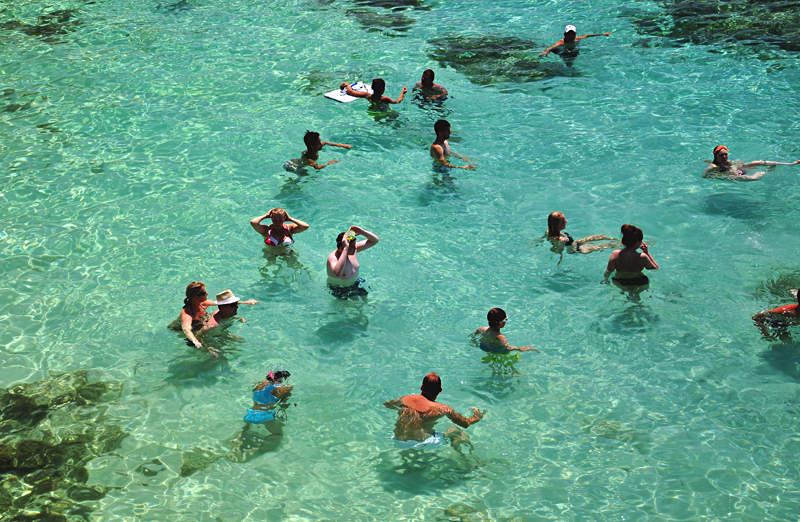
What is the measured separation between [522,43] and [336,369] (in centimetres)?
1356

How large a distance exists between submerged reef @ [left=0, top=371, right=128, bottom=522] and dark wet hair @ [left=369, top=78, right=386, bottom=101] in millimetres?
9278

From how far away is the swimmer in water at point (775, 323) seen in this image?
28.7 feet

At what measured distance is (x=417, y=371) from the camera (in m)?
8.88

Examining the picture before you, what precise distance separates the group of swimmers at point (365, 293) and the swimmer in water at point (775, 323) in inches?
0.5

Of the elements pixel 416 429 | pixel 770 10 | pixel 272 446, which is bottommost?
Answer: pixel 272 446

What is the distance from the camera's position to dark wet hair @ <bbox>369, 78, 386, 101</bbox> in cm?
1502

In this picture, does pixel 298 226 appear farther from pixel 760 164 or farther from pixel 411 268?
pixel 760 164

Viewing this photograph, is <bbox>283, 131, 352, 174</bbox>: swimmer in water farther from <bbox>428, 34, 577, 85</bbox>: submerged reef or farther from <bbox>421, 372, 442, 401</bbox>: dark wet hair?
<bbox>421, 372, 442, 401</bbox>: dark wet hair

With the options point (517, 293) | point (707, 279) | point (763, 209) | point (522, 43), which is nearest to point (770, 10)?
point (522, 43)

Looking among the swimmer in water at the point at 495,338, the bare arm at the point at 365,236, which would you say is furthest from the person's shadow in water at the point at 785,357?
the bare arm at the point at 365,236

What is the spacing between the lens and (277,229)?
10430mm

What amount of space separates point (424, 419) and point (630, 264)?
440cm

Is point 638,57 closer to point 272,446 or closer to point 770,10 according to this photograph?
point 770,10

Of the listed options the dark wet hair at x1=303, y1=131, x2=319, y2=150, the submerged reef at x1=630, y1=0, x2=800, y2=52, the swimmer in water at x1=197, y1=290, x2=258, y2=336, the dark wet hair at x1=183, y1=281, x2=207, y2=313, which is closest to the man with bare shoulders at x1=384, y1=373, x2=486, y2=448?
the swimmer in water at x1=197, y1=290, x2=258, y2=336
